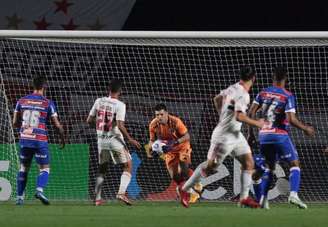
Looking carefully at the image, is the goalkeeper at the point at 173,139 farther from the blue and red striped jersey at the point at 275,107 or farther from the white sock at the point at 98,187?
the blue and red striped jersey at the point at 275,107

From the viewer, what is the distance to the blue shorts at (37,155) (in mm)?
15453

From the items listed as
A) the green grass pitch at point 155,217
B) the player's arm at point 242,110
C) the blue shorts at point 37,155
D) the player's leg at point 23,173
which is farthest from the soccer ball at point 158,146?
the player's arm at point 242,110

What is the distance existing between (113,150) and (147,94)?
3.10m

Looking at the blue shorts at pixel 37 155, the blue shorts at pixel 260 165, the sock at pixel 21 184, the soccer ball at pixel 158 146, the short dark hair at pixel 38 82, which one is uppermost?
the short dark hair at pixel 38 82

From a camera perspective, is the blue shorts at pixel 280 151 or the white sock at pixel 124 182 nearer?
the blue shorts at pixel 280 151

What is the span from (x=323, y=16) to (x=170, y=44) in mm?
5210

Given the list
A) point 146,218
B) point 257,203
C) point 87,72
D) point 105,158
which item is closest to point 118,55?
point 87,72

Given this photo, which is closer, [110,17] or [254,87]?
[254,87]

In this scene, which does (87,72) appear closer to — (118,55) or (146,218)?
(118,55)

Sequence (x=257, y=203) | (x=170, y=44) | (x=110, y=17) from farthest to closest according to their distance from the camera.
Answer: (x=110, y=17), (x=170, y=44), (x=257, y=203)

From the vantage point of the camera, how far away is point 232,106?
13.7m

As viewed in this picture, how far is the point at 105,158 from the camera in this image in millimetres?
16125

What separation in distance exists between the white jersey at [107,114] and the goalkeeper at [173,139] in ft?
3.25

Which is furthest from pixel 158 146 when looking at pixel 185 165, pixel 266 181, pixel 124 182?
pixel 266 181
